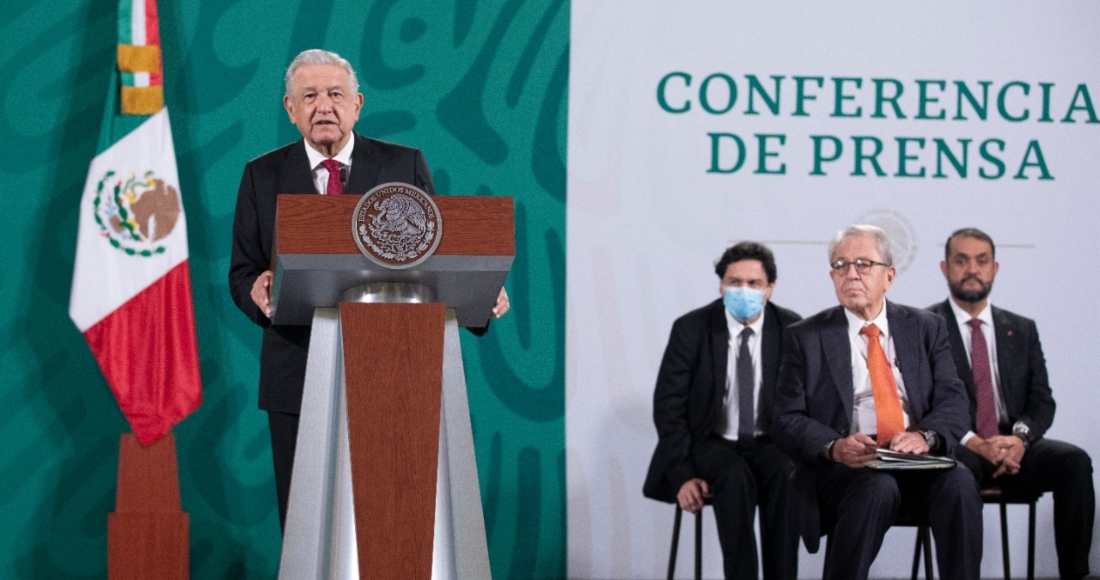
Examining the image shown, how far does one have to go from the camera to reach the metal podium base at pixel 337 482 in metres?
2.07

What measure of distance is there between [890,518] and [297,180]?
1.93 m

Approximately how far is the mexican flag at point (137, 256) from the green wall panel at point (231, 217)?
0.30m

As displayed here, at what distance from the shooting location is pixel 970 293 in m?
4.91

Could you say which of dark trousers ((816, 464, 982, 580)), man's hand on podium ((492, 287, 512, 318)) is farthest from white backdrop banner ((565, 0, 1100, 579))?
man's hand on podium ((492, 287, 512, 318))

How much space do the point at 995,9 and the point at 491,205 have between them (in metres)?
3.73

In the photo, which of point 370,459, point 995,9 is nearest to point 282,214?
point 370,459

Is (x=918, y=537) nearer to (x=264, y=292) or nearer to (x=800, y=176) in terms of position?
(x=800, y=176)

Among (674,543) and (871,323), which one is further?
(674,543)

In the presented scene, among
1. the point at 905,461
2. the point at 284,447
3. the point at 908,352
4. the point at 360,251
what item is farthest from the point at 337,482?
the point at 908,352

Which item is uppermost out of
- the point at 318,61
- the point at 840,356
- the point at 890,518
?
the point at 318,61

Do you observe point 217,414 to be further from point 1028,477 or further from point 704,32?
point 1028,477

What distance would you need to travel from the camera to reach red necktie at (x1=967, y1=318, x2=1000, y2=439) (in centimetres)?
457

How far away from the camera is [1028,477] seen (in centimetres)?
434

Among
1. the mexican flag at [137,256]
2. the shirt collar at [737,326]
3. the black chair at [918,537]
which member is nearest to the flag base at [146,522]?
the mexican flag at [137,256]
